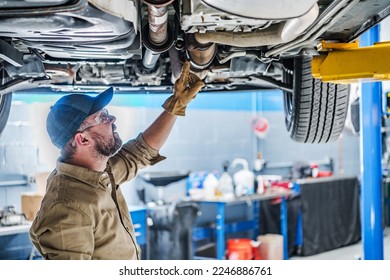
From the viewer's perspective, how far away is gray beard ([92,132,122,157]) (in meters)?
1.69

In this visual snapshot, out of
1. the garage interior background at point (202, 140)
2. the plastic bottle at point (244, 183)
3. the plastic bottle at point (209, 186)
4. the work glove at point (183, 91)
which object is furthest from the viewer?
the plastic bottle at point (244, 183)

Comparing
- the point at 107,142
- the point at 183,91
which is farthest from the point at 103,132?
the point at 183,91

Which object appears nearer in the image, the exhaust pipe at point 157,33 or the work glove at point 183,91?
the exhaust pipe at point 157,33

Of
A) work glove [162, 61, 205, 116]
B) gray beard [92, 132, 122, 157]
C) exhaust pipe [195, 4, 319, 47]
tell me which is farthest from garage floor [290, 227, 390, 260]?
exhaust pipe [195, 4, 319, 47]

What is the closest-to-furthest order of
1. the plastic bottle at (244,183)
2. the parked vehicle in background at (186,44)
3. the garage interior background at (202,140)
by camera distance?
1. the parked vehicle in background at (186,44)
2. the garage interior background at (202,140)
3. the plastic bottle at (244,183)

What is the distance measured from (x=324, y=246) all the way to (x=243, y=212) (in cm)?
83

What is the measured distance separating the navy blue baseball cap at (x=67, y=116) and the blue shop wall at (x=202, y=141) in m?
0.84

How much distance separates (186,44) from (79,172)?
52 centimetres

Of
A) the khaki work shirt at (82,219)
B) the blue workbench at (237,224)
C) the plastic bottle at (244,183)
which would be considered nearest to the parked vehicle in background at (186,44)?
the khaki work shirt at (82,219)

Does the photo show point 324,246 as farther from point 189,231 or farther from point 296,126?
point 296,126

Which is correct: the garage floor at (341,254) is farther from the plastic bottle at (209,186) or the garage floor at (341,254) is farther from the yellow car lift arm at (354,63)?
the yellow car lift arm at (354,63)

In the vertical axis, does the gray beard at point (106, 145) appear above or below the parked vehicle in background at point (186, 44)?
below

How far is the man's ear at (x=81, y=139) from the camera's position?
5.38 ft
